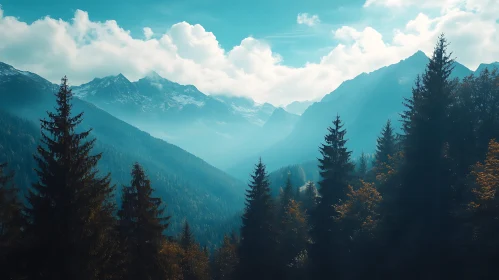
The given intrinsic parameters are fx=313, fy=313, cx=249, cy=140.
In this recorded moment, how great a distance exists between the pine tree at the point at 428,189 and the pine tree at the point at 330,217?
692 cm

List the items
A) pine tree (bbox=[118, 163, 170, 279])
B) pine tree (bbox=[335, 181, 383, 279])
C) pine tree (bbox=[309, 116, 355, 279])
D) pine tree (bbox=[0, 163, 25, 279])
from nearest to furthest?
pine tree (bbox=[0, 163, 25, 279]) < pine tree (bbox=[118, 163, 170, 279]) < pine tree (bbox=[335, 181, 383, 279]) < pine tree (bbox=[309, 116, 355, 279])

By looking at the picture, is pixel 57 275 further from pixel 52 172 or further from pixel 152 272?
pixel 152 272

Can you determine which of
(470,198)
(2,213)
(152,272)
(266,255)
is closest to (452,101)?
(470,198)

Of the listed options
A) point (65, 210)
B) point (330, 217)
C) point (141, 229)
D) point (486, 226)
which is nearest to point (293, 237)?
point (330, 217)

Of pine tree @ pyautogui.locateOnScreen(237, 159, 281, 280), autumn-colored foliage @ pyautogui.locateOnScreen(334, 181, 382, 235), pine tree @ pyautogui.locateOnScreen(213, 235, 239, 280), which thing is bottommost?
pine tree @ pyautogui.locateOnScreen(213, 235, 239, 280)

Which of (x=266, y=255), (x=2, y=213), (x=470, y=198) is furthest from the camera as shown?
(x=266, y=255)

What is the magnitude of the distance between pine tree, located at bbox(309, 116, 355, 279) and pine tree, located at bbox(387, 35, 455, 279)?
6916 millimetres

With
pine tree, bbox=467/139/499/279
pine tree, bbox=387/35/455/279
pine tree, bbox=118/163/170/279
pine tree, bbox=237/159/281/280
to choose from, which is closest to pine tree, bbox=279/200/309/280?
pine tree, bbox=237/159/281/280

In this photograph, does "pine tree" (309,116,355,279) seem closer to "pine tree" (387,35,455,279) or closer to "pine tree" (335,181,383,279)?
"pine tree" (335,181,383,279)

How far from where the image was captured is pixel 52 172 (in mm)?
16578

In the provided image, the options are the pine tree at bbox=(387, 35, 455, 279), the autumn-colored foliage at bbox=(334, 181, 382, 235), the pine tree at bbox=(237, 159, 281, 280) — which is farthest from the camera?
the pine tree at bbox=(237, 159, 281, 280)

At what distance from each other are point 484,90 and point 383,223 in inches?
712

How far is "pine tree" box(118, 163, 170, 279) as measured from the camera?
72.8 ft

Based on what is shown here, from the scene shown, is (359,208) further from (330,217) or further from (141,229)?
(141,229)
